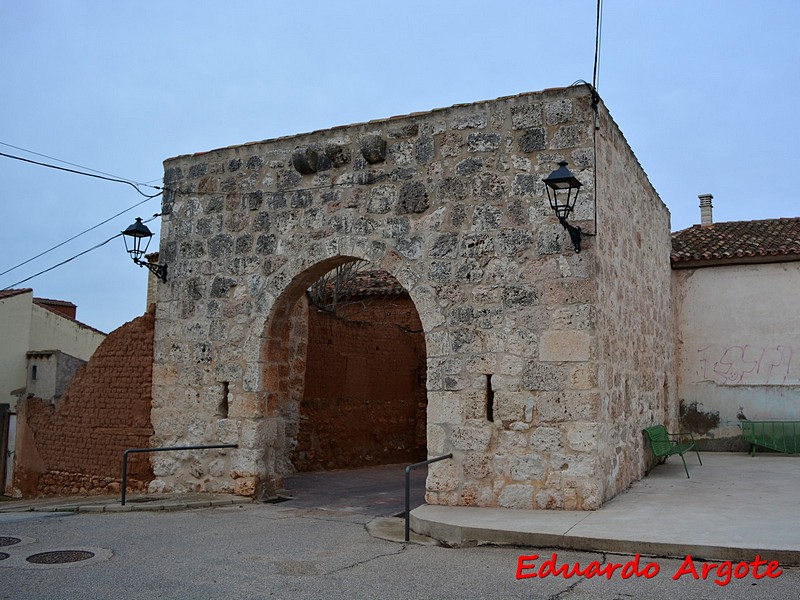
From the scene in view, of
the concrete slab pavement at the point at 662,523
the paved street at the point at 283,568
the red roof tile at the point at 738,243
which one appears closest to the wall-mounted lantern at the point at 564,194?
the concrete slab pavement at the point at 662,523

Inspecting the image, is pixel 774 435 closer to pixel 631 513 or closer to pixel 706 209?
pixel 706 209

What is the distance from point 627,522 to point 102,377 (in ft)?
21.7

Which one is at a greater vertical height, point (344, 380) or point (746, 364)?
point (746, 364)

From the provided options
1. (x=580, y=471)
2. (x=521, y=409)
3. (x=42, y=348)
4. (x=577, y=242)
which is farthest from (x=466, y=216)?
(x=42, y=348)

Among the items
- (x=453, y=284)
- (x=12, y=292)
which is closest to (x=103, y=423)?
(x=453, y=284)

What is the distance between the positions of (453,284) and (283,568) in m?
3.33

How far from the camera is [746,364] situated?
504 inches

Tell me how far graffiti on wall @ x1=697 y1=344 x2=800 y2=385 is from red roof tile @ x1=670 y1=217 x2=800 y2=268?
4.95ft

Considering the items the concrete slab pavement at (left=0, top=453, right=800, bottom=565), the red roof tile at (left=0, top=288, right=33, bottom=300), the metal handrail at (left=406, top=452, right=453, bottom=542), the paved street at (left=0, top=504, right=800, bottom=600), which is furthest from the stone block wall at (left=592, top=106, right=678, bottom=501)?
the red roof tile at (left=0, top=288, right=33, bottom=300)

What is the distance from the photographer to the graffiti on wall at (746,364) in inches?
492

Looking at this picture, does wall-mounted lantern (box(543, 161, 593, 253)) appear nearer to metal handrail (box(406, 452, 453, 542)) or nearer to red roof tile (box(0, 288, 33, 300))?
metal handrail (box(406, 452, 453, 542))

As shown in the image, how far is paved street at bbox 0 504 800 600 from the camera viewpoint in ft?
15.3

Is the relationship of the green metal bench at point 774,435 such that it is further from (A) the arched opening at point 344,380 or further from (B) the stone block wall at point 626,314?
(A) the arched opening at point 344,380

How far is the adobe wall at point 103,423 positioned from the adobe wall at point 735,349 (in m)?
8.97
